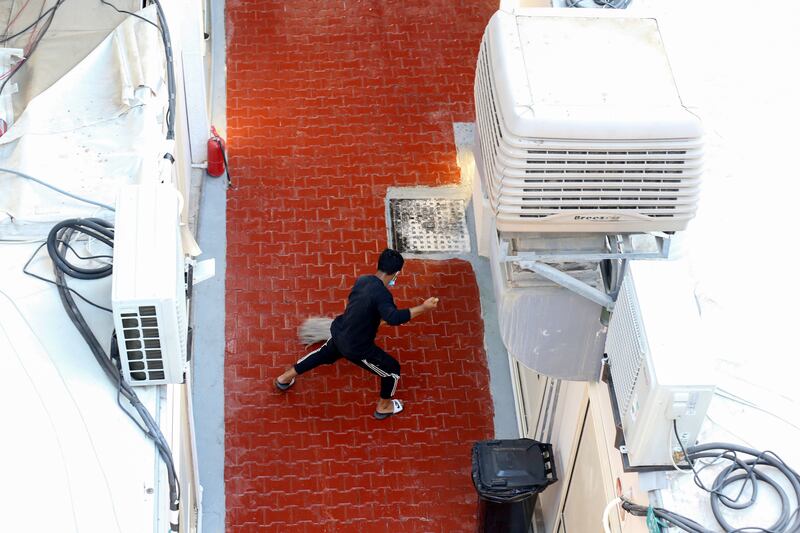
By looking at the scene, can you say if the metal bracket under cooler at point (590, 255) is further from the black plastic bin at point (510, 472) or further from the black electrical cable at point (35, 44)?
the black electrical cable at point (35, 44)

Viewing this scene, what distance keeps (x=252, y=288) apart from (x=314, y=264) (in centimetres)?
69

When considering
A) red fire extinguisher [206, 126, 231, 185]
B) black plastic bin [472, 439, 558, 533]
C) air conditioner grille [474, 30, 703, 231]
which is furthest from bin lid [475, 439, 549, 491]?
red fire extinguisher [206, 126, 231, 185]

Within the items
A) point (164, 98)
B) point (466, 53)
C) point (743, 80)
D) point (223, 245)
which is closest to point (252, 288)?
point (223, 245)

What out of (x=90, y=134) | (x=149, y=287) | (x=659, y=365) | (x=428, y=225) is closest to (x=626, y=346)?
(x=659, y=365)

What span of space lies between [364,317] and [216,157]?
11.3 feet

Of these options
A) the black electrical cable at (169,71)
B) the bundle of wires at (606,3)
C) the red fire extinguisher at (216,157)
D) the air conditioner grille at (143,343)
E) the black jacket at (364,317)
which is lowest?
the black jacket at (364,317)

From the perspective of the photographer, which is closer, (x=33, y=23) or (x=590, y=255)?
(x=590, y=255)

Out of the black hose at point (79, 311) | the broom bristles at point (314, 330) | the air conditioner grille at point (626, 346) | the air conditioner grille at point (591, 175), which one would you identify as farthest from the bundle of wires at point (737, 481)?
the broom bristles at point (314, 330)

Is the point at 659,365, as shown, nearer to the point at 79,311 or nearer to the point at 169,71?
the point at 79,311

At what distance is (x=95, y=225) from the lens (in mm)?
6980

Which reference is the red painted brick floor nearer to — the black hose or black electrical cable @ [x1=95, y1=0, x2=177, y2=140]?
black electrical cable @ [x1=95, y1=0, x2=177, y2=140]

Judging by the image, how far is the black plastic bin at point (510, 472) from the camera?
8836 millimetres

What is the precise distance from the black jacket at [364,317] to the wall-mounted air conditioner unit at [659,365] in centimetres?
288

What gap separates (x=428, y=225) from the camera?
39.0 ft
